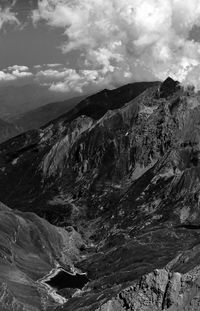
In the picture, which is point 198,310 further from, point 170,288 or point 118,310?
point 118,310

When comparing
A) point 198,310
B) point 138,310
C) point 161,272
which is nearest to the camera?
point 198,310

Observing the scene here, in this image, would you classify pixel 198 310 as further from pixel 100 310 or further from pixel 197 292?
pixel 100 310

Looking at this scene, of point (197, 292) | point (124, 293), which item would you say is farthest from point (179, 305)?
point (124, 293)

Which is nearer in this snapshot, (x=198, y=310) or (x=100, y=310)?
(x=198, y=310)

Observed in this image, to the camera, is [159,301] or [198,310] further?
[159,301]

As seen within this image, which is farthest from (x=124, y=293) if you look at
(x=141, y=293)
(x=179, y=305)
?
(x=179, y=305)

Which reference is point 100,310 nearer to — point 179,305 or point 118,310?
point 118,310

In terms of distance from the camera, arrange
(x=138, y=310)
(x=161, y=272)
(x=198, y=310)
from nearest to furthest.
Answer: (x=198, y=310)
(x=138, y=310)
(x=161, y=272)
